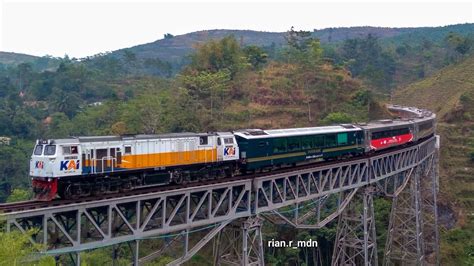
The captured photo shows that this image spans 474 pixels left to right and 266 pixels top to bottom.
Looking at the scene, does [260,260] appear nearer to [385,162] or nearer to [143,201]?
[143,201]

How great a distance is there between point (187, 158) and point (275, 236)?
21266mm

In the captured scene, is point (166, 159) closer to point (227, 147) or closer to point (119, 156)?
point (119, 156)

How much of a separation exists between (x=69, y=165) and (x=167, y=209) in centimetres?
563

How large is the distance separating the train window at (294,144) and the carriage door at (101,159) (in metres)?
11.8

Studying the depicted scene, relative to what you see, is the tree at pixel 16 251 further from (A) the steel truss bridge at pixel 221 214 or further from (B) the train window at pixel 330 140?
(B) the train window at pixel 330 140

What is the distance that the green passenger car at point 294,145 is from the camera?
88.7 feet

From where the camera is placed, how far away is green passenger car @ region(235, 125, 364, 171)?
88.7ft

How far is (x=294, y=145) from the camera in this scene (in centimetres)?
2939

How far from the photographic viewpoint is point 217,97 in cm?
6275

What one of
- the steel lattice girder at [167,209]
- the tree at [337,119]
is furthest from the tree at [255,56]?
the steel lattice girder at [167,209]

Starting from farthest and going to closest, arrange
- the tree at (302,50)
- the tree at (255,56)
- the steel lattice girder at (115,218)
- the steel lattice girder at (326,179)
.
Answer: the tree at (255,56) < the tree at (302,50) < the steel lattice girder at (326,179) < the steel lattice girder at (115,218)

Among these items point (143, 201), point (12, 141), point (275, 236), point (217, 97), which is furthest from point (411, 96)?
point (143, 201)

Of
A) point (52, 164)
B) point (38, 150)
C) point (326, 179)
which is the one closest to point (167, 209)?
point (52, 164)

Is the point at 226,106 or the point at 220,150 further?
the point at 226,106
